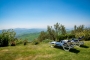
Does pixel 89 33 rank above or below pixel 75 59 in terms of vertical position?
above

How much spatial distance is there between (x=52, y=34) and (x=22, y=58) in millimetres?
46485

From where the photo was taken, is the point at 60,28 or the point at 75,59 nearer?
the point at 75,59

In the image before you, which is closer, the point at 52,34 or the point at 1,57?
the point at 1,57

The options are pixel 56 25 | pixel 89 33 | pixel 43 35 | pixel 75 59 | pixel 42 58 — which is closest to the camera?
pixel 75 59

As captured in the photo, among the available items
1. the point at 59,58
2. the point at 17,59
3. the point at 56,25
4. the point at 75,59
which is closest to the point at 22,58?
the point at 17,59

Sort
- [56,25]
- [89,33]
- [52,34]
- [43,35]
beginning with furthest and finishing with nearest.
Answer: [43,35] < [52,34] < [56,25] < [89,33]

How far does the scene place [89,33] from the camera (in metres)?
19.7

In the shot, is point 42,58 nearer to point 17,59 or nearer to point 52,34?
point 17,59

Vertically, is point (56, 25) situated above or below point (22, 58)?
above

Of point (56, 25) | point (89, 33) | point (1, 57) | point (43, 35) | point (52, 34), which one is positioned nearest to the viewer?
point (1, 57)

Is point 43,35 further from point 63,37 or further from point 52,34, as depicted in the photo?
point 63,37

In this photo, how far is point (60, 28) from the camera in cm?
5150

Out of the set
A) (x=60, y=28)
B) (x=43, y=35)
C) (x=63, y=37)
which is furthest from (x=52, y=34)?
(x=63, y=37)

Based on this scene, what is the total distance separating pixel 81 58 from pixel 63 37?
13544 mm
